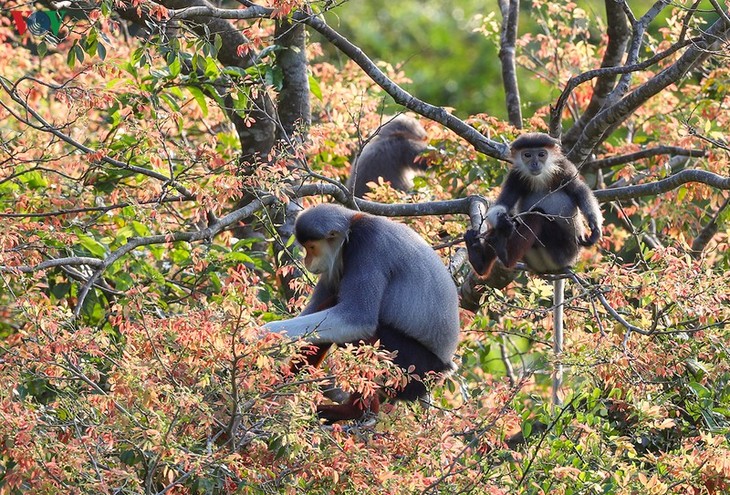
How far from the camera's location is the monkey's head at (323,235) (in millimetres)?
5250

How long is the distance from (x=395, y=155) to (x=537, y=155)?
4.37 metres

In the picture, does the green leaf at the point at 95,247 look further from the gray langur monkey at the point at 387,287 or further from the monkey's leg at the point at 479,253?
the monkey's leg at the point at 479,253

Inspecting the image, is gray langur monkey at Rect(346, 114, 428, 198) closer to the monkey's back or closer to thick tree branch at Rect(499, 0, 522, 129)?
thick tree branch at Rect(499, 0, 522, 129)


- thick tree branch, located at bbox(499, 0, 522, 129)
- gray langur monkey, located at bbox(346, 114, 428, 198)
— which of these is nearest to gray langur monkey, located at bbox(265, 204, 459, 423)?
thick tree branch, located at bbox(499, 0, 522, 129)

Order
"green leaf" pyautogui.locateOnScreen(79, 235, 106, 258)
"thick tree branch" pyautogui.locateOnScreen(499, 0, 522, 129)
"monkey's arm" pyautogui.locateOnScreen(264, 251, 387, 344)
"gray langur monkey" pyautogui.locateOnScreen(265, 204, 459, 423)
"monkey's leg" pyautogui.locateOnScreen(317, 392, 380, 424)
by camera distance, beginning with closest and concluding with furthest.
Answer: "monkey's leg" pyautogui.locateOnScreen(317, 392, 380, 424)
"monkey's arm" pyautogui.locateOnScreen(264, 251, 387, 344)
"gray langur monkey" pyautogui.locateOnScreen(265, 204, 459, 423)
"green leaf" pyautogui.locateOnScreen(79, 235, 106, 258)
"thick tree branch" pyautogui.locateOnScreen(499, 0, 522, 129)

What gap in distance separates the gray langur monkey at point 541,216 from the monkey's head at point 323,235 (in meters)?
0.88

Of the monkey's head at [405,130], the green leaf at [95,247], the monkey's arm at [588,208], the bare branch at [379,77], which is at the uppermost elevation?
the bare branch at [379,77]

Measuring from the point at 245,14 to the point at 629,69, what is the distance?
1927mm

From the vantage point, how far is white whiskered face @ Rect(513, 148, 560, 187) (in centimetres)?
619

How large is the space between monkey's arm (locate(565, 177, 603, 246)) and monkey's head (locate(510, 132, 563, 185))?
0.17 meters

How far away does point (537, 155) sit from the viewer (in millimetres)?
6199

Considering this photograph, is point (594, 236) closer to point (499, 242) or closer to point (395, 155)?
point (499, 242)

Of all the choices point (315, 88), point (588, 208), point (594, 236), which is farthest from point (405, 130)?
point (594, 236)

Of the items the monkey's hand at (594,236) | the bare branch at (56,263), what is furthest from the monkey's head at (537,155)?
the bare branch at (56,263)
